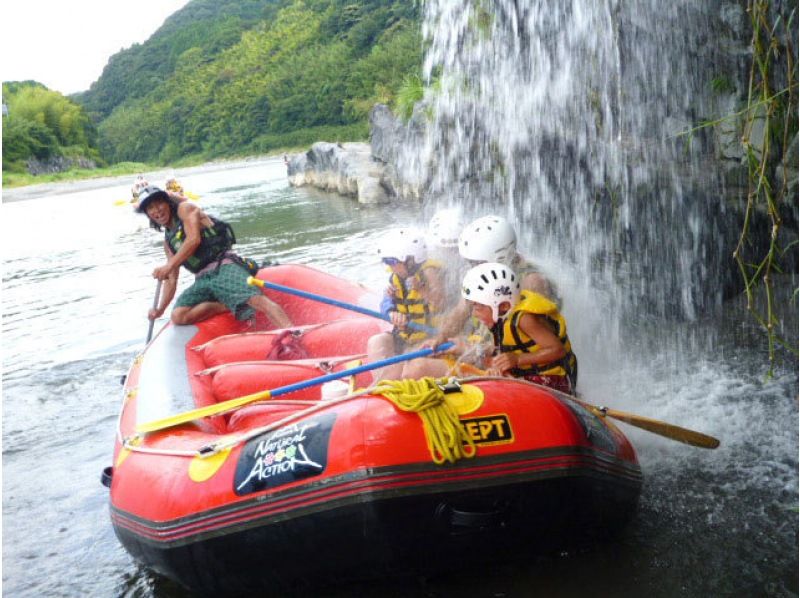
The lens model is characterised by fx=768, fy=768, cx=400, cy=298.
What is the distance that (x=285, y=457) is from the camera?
3.36 meters

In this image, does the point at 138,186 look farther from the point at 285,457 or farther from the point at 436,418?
the point at 436,418

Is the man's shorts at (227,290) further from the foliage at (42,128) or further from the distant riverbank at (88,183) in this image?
the foliage at (42,128)

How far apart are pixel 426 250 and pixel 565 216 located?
302 cm

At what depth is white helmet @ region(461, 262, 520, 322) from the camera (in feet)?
13.1

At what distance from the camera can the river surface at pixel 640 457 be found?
3.61m

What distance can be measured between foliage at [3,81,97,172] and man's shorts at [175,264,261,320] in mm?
73194

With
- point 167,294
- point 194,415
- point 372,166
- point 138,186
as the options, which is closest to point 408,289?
point 194,415

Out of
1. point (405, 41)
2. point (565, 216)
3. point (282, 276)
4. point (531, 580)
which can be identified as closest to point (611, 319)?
point (565, 216)

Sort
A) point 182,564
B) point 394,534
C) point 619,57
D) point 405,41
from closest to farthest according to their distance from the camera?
point 394,534, point 182,564, point 619,57, point 405,41

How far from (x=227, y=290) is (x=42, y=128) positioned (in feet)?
278

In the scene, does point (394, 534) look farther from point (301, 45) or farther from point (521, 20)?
point (301, 45)

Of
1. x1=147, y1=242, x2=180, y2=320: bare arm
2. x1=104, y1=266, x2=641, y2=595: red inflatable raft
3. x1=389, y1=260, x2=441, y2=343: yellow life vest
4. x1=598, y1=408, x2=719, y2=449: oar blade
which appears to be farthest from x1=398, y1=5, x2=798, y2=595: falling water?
x1=147, y1=242, x2=180, y2=320: bare arm

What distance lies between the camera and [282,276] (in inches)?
282

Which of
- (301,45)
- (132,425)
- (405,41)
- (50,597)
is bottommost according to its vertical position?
(50,597)
